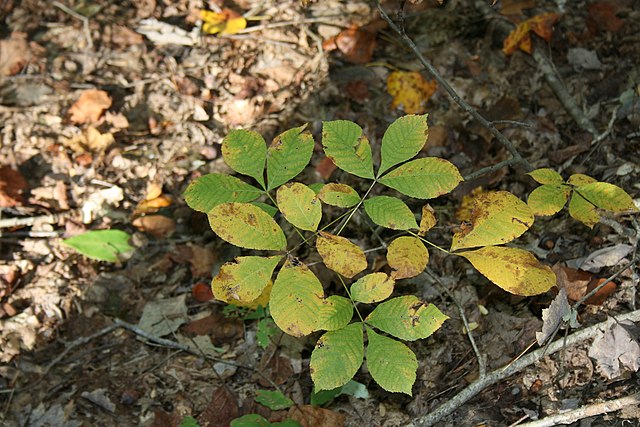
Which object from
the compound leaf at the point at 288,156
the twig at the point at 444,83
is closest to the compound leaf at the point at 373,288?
the compound leaf at the point at 288,156

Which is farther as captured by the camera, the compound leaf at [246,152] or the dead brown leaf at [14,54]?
the dead brown leaf at [14,54]

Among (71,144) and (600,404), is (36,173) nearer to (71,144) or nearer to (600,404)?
(71,144)

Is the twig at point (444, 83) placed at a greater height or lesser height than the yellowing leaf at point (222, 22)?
greater

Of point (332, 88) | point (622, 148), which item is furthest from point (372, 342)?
point (332, 88)

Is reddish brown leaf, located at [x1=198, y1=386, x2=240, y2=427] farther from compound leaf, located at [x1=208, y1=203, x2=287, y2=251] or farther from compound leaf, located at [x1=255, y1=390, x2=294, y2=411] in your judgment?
compound leaf, located at [x1=208, y1=203, x2=287, y2=251]

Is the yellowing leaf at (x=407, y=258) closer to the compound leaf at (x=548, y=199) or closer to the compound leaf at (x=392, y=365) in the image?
the compound leaf at (x=392, y=365)

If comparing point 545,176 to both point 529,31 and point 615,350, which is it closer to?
point 615,350

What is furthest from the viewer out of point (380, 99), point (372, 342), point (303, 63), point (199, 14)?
point (199, 14)
